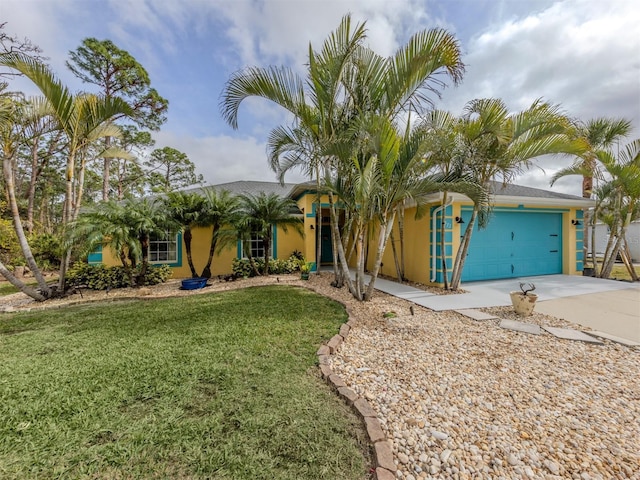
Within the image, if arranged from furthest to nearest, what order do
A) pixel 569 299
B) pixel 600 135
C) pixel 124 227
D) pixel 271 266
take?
pixel 271 266, pixel 600 135, pixel 124 227, pixel 569 299

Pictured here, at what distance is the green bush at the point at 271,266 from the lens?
9.49 m

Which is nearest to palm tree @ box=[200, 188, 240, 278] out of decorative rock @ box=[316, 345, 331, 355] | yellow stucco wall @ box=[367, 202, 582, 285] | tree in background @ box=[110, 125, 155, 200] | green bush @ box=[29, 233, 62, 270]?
yellow stucco wall @ box=[367, 202, 582, 285]

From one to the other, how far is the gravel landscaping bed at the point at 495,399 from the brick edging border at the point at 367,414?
0.24 ft

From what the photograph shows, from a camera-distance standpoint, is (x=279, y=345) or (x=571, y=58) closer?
A: (x=279, y=345)

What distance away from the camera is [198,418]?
7.41ft

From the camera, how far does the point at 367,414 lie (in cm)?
229

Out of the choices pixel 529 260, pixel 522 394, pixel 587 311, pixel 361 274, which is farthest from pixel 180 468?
pixel 529 260

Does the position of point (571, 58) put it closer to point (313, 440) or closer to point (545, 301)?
point (545, 301)

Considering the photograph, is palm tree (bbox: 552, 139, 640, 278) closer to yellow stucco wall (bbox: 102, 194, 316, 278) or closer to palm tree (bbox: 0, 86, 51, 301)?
yellow stucco wall (bbox: 102, 194, 316, 278)

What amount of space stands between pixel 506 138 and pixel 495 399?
5.60 m

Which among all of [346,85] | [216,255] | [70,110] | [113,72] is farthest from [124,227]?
[113,72]

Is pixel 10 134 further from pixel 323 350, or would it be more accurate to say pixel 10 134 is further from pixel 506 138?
pixel 506 138

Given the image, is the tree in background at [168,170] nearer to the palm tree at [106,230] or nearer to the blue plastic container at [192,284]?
the palm tree at [106,230]

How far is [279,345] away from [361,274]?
112 inches
